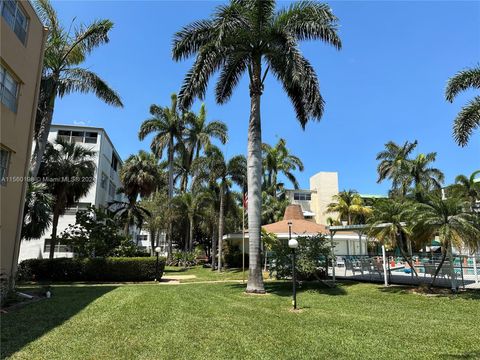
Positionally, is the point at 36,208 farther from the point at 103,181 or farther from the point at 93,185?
the point at 103,181

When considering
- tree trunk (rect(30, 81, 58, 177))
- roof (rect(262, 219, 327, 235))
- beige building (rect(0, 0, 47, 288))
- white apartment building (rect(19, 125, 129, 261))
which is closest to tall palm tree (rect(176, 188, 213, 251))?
white apartment building (rect(19, 125, 129, 261))

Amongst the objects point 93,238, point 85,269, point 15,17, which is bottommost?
point 85,269

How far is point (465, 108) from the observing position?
15.3 m

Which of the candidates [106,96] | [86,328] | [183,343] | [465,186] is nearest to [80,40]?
[106,96]

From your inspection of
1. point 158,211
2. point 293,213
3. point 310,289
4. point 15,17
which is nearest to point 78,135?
point 158,211

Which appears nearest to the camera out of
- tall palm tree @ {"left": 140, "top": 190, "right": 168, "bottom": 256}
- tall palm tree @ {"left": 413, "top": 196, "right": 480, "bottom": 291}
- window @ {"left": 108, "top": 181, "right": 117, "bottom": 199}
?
tall palm tree @ {"left": 413, "top": 196, "right": 480, "bottom": 291}

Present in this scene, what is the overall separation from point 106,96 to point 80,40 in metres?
3.11

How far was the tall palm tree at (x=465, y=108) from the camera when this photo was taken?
14781mm

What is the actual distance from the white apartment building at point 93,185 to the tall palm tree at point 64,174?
423 centimetres

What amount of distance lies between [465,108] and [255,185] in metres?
9.52

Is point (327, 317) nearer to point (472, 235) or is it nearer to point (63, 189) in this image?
point (472, 235)

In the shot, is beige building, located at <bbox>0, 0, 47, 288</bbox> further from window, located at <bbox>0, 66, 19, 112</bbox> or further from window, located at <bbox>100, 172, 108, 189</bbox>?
window, located at <bbox>100, 172, 108, 189</bbox>

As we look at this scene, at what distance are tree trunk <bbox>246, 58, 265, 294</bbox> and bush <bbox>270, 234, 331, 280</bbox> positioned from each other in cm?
193

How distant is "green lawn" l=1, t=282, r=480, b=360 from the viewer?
6.20 meters
